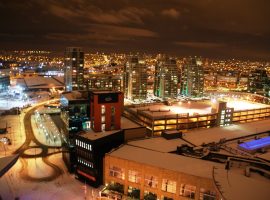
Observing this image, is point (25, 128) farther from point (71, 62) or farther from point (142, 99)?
point (142, 99)

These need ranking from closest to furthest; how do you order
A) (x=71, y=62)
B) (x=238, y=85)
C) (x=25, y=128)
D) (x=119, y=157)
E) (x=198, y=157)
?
(x=119, y=157) < (x=198, y=157) < (x=25, y=128) < (x=71, y=62) < (x=238, y=85)

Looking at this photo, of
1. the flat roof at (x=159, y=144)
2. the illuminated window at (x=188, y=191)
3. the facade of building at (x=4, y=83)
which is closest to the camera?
the illuminated window at (x=188, y=191)

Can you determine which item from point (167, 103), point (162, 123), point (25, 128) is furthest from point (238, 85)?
point (25, 128)

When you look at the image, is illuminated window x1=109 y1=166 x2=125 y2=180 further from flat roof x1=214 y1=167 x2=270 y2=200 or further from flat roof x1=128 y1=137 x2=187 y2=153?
flat roof x1=214 y1=167 x2=270 y2=200

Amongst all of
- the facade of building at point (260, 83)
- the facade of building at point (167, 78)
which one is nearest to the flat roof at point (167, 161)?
the facade of building at point (167, 78)

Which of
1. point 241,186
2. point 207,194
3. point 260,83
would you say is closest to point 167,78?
point 260,83

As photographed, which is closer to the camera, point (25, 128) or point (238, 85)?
point (25, 128)

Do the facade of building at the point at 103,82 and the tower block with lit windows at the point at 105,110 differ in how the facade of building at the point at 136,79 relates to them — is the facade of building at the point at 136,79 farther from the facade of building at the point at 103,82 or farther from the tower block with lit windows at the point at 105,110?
the tower block with lit windows at the point at 105,110

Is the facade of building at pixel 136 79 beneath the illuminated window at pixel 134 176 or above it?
above
